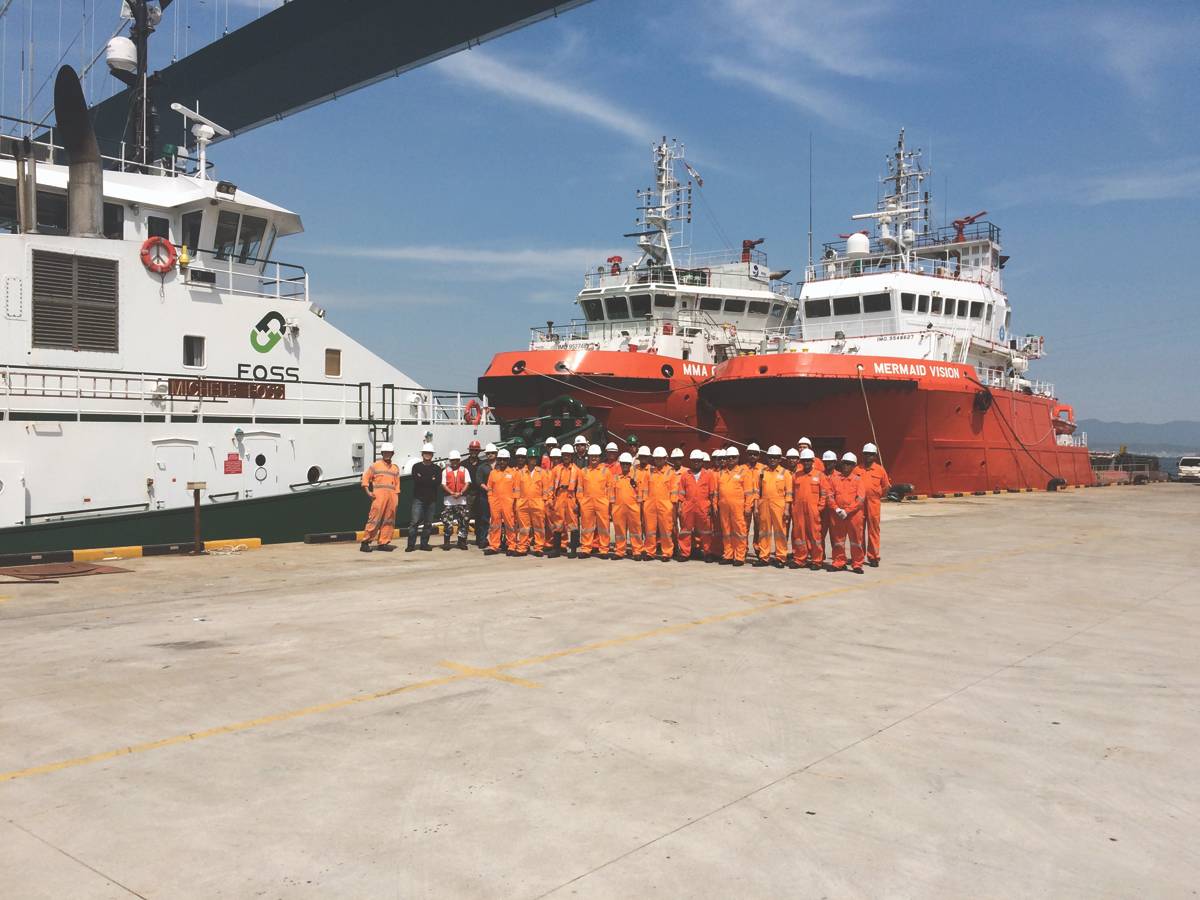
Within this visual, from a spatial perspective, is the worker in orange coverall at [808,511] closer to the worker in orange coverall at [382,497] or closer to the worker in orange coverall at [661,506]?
the worker in orange coverall at [661,506]

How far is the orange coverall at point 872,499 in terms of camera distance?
9.99m

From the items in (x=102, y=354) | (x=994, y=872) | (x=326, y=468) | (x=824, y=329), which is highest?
(x=824, y=329)

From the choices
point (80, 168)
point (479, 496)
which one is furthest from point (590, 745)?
point (80, 168)

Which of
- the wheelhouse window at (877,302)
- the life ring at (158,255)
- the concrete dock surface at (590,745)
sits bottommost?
the concrete dock surface at (590,745)

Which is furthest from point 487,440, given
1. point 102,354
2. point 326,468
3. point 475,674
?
point 475,674

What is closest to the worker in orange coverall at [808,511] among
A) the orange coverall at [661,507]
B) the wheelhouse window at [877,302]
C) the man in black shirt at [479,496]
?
the orange coverall at [661,507]

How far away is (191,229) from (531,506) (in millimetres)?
6786

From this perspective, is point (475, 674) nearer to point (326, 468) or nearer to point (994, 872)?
point (994, 872)

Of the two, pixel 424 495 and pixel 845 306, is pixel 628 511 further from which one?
pixel 845 306

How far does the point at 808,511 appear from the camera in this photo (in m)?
10.0

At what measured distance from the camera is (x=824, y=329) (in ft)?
81.6

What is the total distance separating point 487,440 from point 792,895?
13.0 metres

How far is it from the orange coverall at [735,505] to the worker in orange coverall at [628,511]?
1006 millimetres

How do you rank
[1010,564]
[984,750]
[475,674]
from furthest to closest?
[1010,564]
[475,674]
[984,750]
